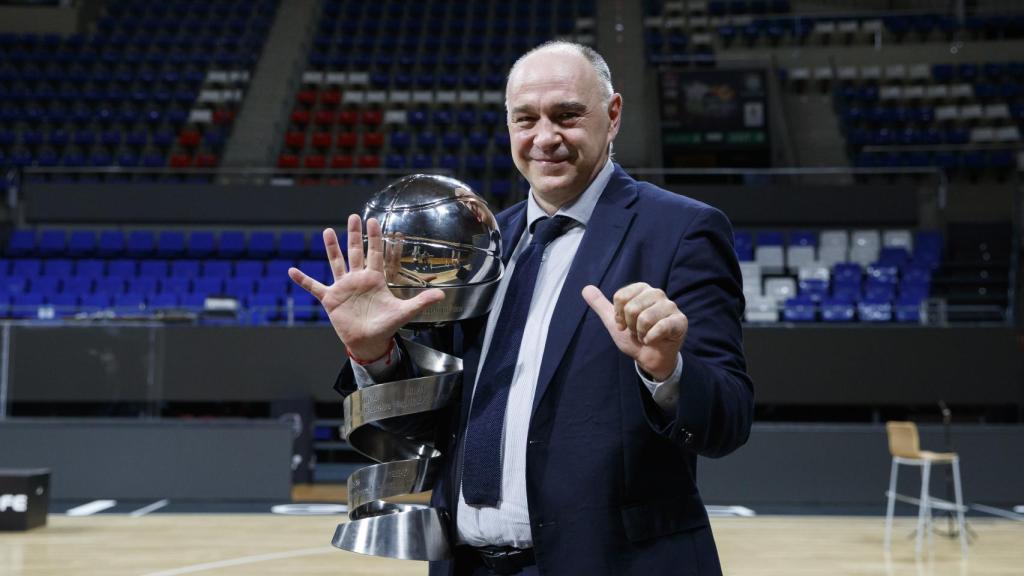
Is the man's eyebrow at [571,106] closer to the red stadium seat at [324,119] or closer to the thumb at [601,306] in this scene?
the thumb at [601,306]

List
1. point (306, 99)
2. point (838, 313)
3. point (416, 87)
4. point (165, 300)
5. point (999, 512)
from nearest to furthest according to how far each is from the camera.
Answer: point (999, 512), point (838, 313), point (165, 300), point (306, 99), point (416, 87)

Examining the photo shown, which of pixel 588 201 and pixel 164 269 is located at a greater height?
pixel 588 201

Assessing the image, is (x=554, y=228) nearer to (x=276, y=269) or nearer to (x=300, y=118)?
(x=276, y=269)

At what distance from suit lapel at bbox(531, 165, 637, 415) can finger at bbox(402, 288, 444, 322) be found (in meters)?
0.18

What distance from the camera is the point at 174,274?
1243 centimetres

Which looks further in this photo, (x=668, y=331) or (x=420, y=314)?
(x=420, y=314)

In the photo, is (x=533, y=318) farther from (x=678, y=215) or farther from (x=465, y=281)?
(x=678, y=215)

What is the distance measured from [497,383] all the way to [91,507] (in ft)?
26.7

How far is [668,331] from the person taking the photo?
1.25m

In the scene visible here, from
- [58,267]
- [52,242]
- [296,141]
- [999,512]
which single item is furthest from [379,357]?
[296,141]

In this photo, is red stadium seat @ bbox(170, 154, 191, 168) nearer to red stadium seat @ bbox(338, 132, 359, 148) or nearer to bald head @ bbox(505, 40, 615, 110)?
red stadium seat @ bbox(338, 132, 359, 148)

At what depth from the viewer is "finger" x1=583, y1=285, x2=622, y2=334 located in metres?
1.31

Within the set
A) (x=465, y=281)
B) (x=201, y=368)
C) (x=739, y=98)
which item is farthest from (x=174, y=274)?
(x=465, y=281)

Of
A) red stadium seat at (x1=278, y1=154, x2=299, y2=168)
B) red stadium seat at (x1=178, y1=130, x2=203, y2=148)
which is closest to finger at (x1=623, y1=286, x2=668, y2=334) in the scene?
red stadium seat at (x1=278, y1=154, x2=299, y2=168)
